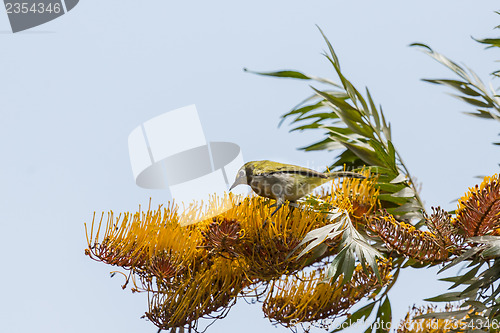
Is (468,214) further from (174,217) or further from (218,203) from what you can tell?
(174,217)

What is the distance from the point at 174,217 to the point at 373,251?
0.58m

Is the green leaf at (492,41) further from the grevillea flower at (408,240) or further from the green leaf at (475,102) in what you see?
the grevillea flower at (408,240)

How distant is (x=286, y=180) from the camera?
1855 mm

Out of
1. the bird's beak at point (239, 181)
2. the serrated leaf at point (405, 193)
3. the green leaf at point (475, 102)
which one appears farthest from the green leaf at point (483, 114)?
the bird's beak at point (239, 181)

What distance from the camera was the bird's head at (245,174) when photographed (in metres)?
1.93

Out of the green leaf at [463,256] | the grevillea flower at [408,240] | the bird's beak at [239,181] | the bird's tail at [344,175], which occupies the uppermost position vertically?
the bird's beak at [239,181]

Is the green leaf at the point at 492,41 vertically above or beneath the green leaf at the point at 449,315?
above

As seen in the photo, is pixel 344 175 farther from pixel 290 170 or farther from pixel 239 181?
pixel 239 181

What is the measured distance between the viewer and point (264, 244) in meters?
1.75

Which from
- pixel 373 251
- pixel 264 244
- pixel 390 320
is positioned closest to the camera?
pixel 373 251

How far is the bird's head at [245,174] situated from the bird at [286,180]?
0.02 metres

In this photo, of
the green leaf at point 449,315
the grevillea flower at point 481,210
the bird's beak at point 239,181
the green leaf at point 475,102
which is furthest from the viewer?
the green leaf at point 475,102

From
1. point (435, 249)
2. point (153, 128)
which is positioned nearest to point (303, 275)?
point (435, 249)

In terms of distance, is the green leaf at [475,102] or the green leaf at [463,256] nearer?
the green leaf at [463,256]
